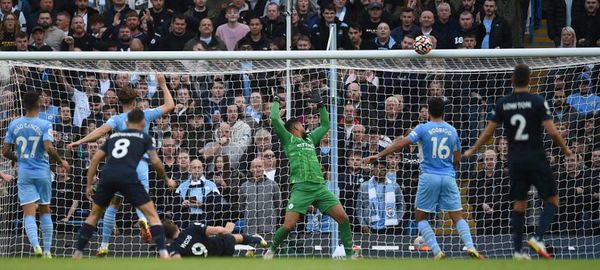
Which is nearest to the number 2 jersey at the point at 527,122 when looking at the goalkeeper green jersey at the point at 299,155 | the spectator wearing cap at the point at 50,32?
the goalkeeper green jersey at the point at 299,155

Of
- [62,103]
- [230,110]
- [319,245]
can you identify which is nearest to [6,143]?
[62,103]

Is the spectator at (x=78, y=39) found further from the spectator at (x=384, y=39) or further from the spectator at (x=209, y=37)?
the spectator at (x=384, y=39)

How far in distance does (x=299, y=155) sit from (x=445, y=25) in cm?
445

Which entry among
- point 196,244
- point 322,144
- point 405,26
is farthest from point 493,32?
point 196,244

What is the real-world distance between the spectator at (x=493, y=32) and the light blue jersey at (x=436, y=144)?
13.2 feet

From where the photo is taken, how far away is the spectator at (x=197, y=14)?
20.3 m

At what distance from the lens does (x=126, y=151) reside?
1379 centimetres

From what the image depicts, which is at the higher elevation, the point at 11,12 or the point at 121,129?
the point at 11,12

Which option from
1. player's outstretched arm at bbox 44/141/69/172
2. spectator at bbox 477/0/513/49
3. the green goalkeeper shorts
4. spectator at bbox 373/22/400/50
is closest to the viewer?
player's outstretched arm at bbox 44/141/69/172

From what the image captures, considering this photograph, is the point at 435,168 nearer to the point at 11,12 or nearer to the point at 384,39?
the point at 384,39

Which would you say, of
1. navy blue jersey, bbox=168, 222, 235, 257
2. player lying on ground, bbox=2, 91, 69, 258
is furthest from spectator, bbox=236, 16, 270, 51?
player lying on ground, bbox=2, 91, 69, 258

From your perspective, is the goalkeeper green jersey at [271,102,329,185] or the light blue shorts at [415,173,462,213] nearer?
the light blue shorts at [415,173,462,213]

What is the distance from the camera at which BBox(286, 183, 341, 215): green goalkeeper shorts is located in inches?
640

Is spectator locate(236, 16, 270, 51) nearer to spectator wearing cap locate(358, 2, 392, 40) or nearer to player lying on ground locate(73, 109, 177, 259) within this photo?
spectator wearing cap locate(358, 2, 392, 40)
